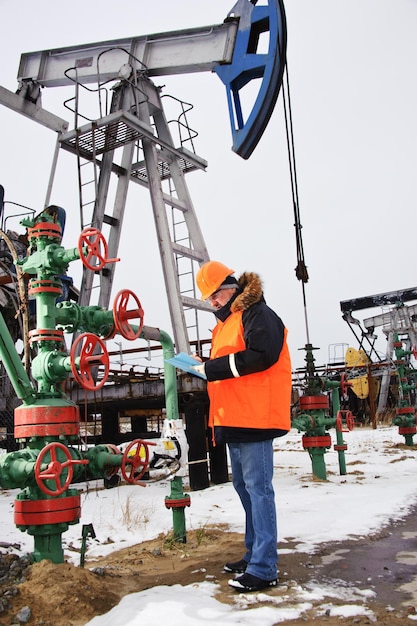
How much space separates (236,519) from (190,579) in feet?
6.21

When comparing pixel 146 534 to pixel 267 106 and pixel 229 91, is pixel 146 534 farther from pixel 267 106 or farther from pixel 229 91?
pixel 229 91

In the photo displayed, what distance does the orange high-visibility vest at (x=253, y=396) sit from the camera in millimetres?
3035

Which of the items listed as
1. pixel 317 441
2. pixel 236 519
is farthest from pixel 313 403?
pixel 236 519

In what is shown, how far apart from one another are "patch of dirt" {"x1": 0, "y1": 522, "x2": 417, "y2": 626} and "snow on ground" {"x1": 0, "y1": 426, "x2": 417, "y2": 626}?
8cm

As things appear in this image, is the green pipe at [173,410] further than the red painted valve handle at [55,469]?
Yes

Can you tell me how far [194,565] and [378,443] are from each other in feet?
34.9

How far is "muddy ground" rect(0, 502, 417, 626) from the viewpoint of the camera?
8.27ft

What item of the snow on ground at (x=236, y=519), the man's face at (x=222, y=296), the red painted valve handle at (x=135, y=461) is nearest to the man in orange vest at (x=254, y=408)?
the man's face at (x=222, y=296)

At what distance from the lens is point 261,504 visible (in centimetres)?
300

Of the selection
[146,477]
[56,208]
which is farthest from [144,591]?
[146,477]

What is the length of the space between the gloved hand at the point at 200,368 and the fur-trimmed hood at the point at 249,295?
1.27ft

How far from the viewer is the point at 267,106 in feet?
19.7

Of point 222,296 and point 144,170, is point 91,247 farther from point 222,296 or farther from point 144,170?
point 144,170

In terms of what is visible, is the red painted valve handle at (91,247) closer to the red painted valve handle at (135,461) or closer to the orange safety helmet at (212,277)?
the orange safety helmet at (212,277)
